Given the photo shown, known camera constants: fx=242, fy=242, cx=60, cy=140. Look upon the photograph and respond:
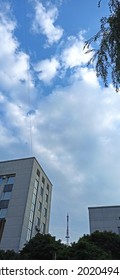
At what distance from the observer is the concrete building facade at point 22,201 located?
2295 centimetres

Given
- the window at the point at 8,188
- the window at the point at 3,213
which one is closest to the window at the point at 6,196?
the window at the point at 8,188

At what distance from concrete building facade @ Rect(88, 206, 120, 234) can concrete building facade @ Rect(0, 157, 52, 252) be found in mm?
5597

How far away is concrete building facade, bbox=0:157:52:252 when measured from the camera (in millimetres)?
22953

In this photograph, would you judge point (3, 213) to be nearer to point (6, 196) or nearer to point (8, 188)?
point (6, 196)

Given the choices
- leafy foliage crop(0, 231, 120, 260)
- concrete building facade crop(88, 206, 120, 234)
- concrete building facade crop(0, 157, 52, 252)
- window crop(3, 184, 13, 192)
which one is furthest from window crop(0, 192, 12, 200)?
concrete building facade crop(88, 206, 120, 234)

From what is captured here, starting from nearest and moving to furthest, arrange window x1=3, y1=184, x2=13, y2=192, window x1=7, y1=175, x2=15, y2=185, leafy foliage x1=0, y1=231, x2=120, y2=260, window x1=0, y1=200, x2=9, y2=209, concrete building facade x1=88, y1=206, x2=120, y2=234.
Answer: leafy foliage x1=0, y1=231, x2=120, y2=260 → window x1=0, y1=200, x2=9, y2=209 → window x1=3, y1=184, x2=13, y2=192 → concrete building facade x1=88, y1=206, x2=120, y2=234 → window x1=7, y1=175, x2=15, y2=185

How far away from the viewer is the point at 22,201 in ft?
82.1

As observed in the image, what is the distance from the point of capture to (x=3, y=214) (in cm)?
2500

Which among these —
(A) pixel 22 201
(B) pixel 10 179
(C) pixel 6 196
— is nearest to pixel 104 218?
(A) pixel 22 201

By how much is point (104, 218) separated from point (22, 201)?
1006 cm

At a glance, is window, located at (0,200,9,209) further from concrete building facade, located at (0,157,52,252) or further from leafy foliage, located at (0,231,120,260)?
leafy foliage, located at (0,231,120,260)

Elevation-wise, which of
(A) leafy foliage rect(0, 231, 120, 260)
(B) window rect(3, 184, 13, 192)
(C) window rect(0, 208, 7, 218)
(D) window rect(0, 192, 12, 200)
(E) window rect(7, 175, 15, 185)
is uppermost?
(E) window rect(7, 175, 15, 185)

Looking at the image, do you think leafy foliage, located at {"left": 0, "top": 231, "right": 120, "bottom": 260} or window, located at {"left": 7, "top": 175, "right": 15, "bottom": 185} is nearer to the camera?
leafy foliage, located at {"left": 0, "top": 231, "right": 120, "bottom": 260}
